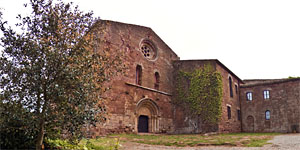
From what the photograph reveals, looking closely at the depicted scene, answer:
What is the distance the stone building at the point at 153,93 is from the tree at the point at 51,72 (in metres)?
8.88

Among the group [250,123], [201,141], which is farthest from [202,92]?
[201,141]

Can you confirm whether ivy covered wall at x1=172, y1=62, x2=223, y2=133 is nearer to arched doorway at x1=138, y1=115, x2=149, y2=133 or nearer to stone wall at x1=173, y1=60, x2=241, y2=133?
stone wall at x1=173, y1=60, x2=241, y2=133

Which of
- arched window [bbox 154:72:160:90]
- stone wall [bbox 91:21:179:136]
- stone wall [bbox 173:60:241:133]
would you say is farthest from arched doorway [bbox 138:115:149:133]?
stone wall [bbox 173:60:241:133]

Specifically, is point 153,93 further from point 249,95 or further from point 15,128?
point 15,128

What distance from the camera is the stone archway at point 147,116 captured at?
63.0ft

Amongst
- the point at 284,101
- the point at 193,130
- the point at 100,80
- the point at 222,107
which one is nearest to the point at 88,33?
the point at 100,80

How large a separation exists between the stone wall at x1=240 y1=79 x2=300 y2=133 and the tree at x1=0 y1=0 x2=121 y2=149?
22831mm

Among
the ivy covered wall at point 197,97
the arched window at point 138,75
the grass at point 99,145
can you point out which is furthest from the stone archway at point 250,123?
the grass at point 99,145

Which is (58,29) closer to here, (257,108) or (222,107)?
(222,107)

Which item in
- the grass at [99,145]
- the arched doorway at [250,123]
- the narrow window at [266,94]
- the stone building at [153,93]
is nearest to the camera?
the grass at [99,145]

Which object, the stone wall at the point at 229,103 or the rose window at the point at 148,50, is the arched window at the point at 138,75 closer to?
the rose window at the point at 148,50

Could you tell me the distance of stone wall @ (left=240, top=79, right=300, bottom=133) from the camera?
23.7 metres

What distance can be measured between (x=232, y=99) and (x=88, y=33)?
2090cm

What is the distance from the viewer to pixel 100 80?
7.12 m
